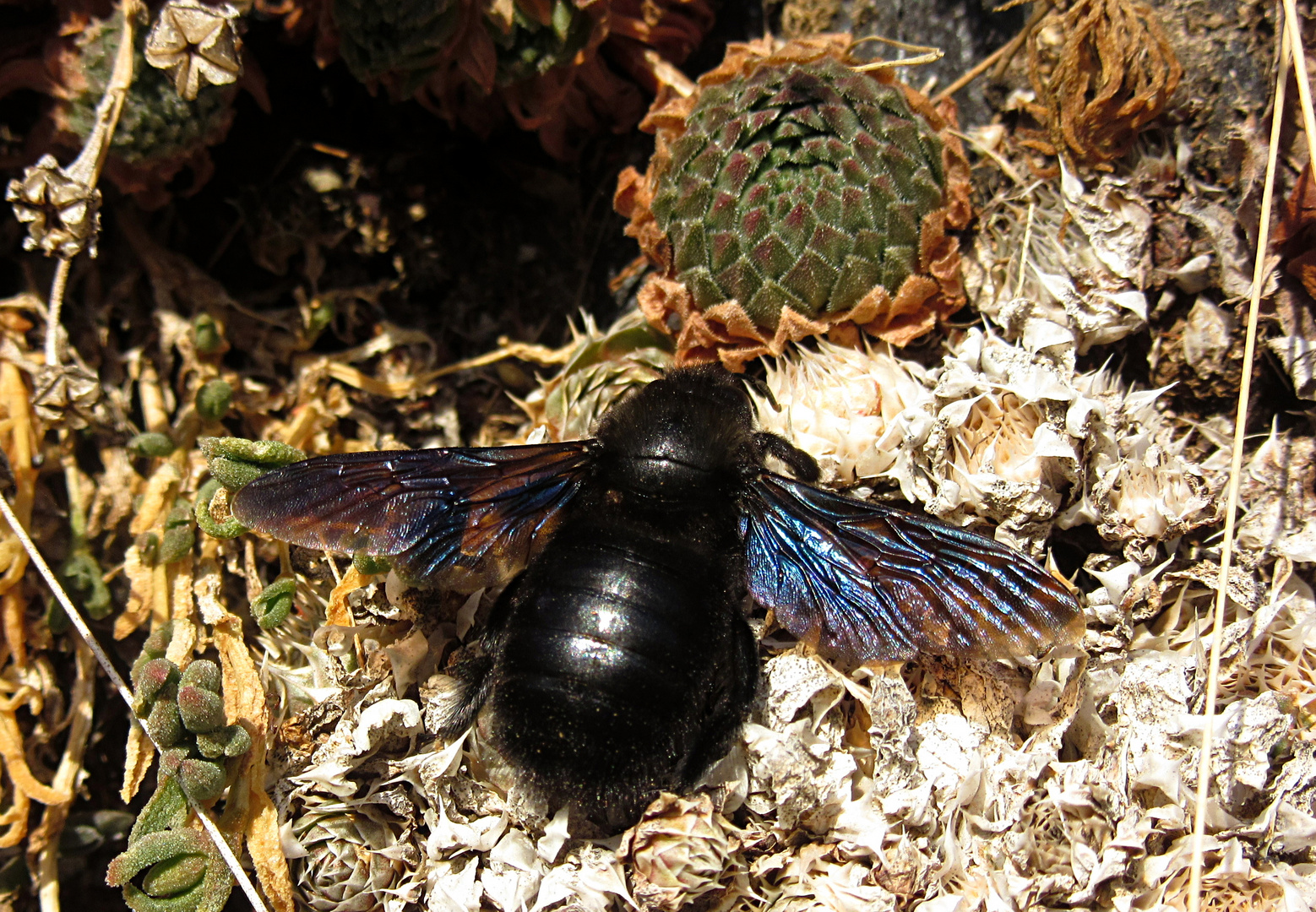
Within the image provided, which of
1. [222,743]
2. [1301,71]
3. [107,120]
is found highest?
[1301,71]

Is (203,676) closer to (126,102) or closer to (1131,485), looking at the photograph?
(126,102)

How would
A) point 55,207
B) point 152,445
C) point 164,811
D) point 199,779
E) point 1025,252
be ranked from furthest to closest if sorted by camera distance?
1. point 152,445
2. point 1025,252
3. point 55,207
4. point 164,811
5. point 199,779

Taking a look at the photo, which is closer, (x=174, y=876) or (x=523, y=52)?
(x=174, y=876)

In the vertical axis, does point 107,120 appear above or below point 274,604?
above

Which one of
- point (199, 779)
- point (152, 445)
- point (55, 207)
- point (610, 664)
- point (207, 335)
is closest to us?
point (610, 664)

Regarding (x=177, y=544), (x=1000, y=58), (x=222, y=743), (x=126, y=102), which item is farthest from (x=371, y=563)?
(x=1000, y=58)

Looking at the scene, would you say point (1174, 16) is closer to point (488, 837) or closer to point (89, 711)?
point (488, 837)

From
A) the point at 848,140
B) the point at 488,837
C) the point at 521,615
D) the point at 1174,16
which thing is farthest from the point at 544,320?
the point at 1174,16
